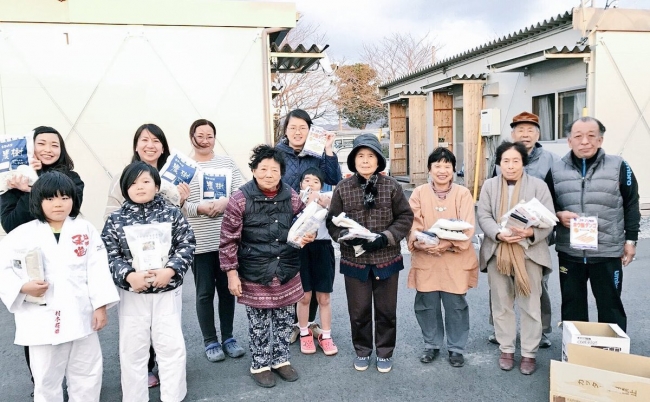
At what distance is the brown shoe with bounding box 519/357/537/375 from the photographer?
343 cm

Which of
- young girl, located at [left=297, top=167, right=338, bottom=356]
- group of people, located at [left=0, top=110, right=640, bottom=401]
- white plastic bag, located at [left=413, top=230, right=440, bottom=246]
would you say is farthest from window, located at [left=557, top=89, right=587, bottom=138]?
young girl, located at [left=297, top=167, right=338, bottom=356]

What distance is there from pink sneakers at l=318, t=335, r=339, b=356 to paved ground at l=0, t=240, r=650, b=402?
0.16 feet

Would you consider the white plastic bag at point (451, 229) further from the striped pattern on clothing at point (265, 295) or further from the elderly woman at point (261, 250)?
the striped pattern on clothing at point (265, 295)

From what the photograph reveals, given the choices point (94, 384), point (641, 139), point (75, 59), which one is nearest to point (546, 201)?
point (94, 384)

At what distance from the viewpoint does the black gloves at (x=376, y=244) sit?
10.9ft

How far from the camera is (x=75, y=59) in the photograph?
7.03 meters

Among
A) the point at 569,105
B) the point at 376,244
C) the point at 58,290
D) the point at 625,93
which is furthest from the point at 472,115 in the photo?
the point at 58,290

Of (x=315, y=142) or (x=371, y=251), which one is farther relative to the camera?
(x=315, y=142)

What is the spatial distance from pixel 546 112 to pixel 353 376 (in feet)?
29.4

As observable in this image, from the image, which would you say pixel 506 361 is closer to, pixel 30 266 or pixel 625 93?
pixel 30 266

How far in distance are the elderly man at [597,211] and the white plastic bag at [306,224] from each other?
1.74m

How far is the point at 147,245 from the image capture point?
2932mm

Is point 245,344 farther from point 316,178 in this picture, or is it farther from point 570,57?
point 570,57

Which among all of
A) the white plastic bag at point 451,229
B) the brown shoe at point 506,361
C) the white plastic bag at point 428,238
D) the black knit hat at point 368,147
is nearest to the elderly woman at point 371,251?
the black knit hat at point 368,147
